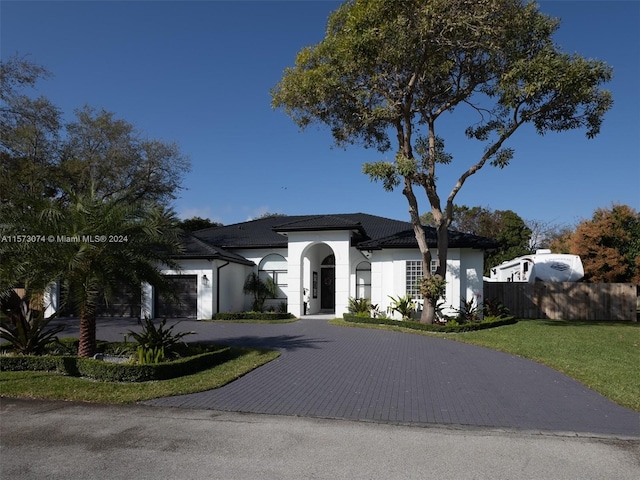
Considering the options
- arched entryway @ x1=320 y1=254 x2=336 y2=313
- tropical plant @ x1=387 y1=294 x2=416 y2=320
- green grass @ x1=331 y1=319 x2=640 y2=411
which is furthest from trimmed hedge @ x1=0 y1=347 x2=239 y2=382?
arched entryway @ x1=320 y1=254 x2=336 y2=313

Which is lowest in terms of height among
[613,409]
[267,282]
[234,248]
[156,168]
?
[613,409]

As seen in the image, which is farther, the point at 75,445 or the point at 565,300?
the point at 565,300

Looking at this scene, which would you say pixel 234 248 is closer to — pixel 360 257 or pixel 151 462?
pixel 360 257

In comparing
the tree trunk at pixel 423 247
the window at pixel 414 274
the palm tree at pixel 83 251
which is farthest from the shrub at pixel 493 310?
the palm tree at pixel 83 251

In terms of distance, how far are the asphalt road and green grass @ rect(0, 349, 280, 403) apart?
0.86 m

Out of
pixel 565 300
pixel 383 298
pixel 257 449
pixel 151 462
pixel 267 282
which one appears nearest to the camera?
pixel 151 462

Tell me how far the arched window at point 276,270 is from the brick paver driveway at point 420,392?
1134 centimetres

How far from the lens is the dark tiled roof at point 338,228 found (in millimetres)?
19928

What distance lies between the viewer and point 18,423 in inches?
231

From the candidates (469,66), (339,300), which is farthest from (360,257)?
(469,66)

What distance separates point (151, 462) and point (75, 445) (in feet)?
3.96

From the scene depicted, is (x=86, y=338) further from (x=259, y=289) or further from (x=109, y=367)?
(x=259, y=289)

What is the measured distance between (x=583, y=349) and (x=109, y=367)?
12.6 meters

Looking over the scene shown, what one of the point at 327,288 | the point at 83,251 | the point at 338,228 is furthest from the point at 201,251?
Result: the point at 83,251
